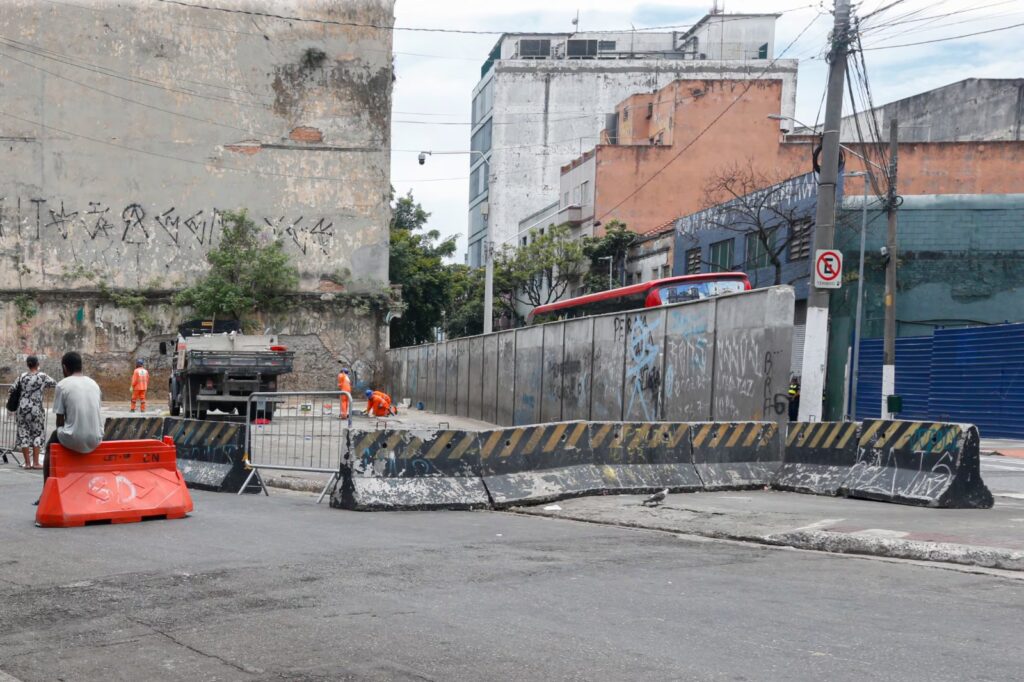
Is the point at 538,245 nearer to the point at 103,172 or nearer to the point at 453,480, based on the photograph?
the point at 103,172

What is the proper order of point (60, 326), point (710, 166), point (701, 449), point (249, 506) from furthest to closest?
point (710, 166) < point (60, 326) < point (701, 449) < point (249, 506)

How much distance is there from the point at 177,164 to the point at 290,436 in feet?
106

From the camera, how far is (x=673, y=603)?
662 cm

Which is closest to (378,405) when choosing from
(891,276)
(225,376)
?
(225,376)

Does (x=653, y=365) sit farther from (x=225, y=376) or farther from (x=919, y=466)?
(x=225, y=376)

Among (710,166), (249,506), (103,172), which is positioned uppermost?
(710,166)

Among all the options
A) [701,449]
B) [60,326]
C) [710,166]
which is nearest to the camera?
[701,449]

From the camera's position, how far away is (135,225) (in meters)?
43.9

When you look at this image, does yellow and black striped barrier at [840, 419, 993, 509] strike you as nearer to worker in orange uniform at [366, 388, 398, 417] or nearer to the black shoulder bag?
the black shoulder bag

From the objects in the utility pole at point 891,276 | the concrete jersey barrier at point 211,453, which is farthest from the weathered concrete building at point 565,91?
the concrete jersey barrier at point 211,453

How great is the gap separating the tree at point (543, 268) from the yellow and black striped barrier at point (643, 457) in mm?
43303

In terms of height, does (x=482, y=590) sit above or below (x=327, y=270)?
below

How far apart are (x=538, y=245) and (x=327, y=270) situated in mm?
17115

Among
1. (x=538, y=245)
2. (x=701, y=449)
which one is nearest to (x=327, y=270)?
(x=538, y=245)
